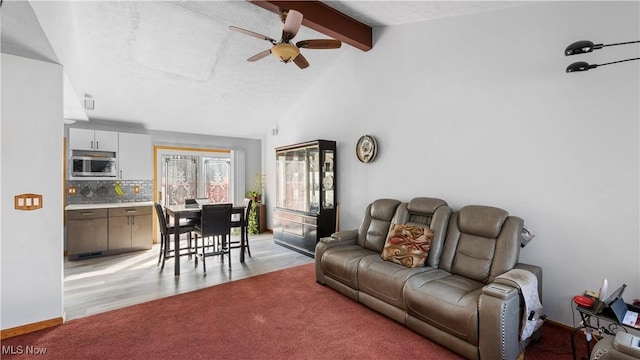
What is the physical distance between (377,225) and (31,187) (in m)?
3.63

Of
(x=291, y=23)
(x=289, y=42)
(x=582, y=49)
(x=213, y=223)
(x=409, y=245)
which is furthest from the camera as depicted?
(x=213, y=223)

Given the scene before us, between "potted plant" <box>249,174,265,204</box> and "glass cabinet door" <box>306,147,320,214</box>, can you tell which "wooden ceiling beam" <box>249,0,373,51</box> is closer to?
"glass cabinet door" <box>306,147,320,214</box>

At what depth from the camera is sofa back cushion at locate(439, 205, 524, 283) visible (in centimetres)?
259

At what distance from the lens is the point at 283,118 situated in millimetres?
6363

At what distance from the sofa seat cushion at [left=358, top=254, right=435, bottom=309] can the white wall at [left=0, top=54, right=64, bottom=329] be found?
2.99 m

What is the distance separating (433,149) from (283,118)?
12.0 feet

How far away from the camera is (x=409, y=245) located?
309cm

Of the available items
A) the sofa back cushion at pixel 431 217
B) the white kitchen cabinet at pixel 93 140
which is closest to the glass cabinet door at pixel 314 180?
the sofa back cushion at pixel 431 217

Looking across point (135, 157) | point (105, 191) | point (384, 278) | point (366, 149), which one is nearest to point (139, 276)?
point (105, 191)

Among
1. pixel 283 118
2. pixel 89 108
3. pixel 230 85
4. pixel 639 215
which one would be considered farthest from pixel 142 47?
pixel 639 215

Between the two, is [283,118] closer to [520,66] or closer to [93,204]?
[93,204]

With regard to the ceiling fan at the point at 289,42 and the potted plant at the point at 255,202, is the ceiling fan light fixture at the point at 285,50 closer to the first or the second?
the ceiling fan at the point at 289,42

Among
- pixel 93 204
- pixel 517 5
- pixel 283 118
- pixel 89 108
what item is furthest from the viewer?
pixel 283 118

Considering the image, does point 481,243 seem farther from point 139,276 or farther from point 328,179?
point 139,276
